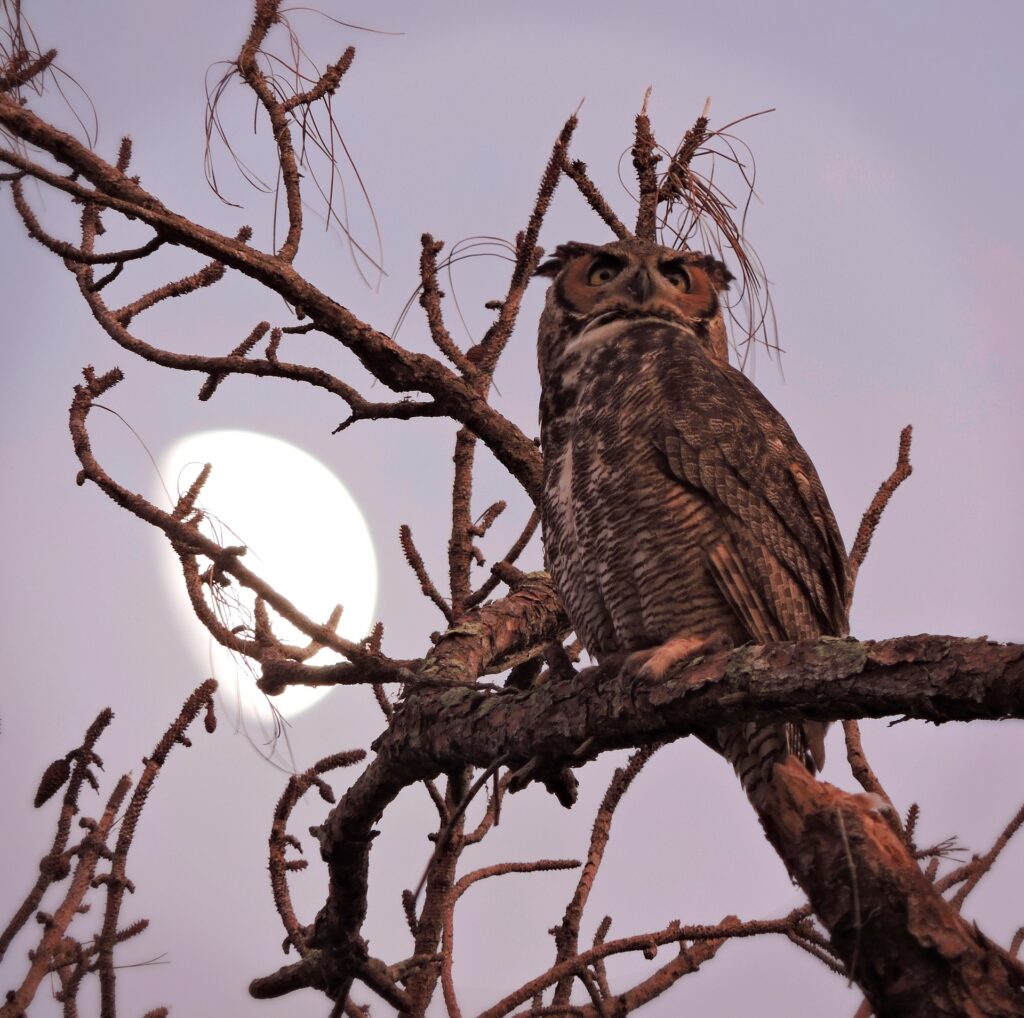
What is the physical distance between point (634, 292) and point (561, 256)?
479 millimetres

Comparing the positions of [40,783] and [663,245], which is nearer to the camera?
[40,783]

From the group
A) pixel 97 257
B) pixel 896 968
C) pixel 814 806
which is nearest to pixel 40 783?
pixel 97 257

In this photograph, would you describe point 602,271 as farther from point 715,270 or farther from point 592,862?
point 592,862

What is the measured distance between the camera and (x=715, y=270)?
379cm

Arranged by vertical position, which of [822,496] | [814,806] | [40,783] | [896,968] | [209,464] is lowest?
[896,968]

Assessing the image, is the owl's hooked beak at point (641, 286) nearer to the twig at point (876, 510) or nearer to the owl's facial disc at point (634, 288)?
the owl's facial disc at point (634, 288)

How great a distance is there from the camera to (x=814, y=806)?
2.17 meters

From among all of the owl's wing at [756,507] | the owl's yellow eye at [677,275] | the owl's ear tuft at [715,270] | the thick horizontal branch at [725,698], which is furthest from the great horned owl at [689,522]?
the owl's ear tuft at [715,270]

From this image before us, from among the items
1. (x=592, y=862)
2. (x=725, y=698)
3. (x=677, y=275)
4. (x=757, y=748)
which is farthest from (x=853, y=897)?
(x=677, y=275)

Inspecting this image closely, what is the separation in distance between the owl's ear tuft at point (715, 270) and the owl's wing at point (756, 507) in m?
0.79

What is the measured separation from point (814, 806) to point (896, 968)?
0.46 metres

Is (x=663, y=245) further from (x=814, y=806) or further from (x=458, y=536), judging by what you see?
(x=814, y=806)

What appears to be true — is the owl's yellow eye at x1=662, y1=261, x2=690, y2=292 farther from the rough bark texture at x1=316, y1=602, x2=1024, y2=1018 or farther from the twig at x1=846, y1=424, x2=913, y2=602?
the rough bark texture at x1=316, y1=602, x2=1024, y2=1018

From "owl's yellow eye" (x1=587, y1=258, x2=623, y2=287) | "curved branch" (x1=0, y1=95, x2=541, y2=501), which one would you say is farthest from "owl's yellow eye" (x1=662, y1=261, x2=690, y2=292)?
"curved branch" (x1=0, y1=95, x2=541, y2=501)
